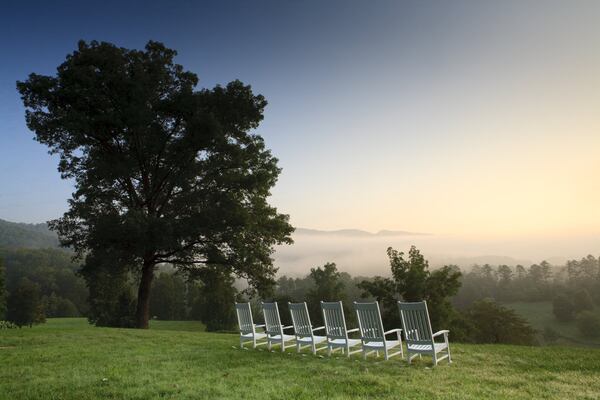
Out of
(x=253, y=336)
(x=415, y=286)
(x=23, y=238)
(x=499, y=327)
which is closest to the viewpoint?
(x=253, y=336)

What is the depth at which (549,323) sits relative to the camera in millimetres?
74188

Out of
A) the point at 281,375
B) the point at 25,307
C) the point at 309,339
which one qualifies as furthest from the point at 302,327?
the point at 25,307

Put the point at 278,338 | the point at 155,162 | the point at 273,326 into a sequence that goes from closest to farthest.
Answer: the point at 278,338, the point at 273,326, the point at 155,162

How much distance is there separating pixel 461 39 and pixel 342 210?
3015 inches

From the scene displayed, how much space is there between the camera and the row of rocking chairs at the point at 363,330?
7.97 m

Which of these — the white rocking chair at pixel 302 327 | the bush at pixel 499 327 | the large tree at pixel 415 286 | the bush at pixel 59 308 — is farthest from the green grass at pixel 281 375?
the bush at pixel 59 308

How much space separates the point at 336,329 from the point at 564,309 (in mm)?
81292

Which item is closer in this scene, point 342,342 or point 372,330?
point 372,330

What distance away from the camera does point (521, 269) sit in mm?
93812

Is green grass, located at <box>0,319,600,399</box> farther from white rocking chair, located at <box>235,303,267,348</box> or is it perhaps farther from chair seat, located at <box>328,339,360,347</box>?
white rocking chair, located at <box>235,303,267,348</box>

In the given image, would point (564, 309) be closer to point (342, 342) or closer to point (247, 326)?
point (247, 326)

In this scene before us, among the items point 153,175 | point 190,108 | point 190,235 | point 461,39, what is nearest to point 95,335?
point 190,235

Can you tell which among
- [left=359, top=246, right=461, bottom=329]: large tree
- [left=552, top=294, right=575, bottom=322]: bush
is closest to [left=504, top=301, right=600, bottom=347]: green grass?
[left=552, top=294, right=575, bottom=322]: bush

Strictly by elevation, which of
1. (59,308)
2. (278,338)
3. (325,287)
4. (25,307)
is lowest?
(325,287)
